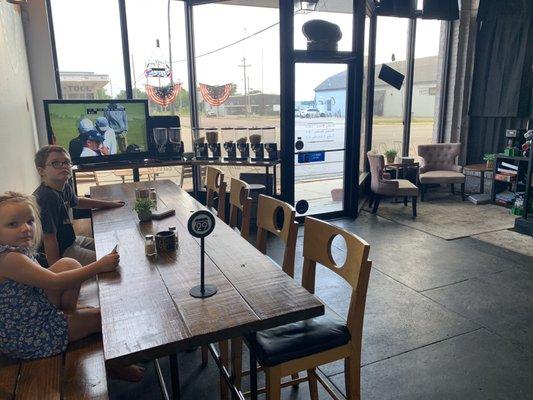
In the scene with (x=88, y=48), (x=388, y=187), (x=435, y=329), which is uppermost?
(x=88, y=48)

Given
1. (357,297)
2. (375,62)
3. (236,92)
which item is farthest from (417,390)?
(375,62)

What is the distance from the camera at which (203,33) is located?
4.62 meters

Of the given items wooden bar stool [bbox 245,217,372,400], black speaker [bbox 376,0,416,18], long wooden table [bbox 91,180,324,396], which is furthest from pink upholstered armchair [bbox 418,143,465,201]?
long wooden table [bbox 91,180,324,396]

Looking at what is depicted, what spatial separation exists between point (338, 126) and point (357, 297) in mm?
3531

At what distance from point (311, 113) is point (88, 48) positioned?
248cm

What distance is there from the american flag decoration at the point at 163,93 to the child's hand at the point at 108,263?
11.2 feet

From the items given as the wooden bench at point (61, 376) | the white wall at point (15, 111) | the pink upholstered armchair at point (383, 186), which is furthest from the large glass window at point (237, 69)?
the wooden bench at point (61, 376)

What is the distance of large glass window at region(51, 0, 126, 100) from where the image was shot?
4.13 m

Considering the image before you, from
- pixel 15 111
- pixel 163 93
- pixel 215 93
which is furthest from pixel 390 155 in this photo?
pixel 15 111

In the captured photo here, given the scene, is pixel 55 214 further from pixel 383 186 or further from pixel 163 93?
pixel 383 186

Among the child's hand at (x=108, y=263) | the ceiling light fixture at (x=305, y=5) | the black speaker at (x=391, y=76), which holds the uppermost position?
the ceiling light fixture at (x=305, y=5)

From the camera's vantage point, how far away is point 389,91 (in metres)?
5.99

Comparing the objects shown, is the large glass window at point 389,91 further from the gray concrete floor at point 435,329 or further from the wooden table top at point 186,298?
the wooden table top at point 186,298

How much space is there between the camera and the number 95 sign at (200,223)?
4.32 feet
